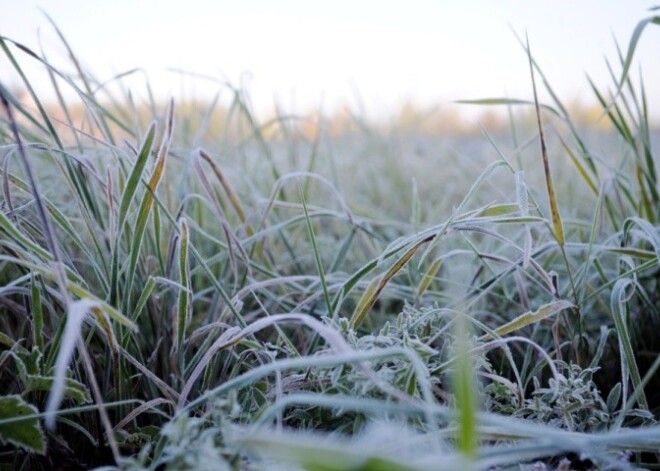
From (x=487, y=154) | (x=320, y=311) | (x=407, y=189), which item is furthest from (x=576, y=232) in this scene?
(x=487, y=154)

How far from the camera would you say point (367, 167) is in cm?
214

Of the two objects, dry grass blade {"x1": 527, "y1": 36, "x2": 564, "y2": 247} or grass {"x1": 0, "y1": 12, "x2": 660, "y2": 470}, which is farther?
dry grass blade {"x1": 527, "y1": 36, "x2": 564, "y2": 247}

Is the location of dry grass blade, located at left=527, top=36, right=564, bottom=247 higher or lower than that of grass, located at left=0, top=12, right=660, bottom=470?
higher

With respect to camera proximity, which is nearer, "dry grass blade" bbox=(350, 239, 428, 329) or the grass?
the grass

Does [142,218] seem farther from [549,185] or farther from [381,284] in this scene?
[549,185]

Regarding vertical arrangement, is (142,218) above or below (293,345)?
above

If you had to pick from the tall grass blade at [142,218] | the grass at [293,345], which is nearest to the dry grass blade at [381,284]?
the grass at [293,345]

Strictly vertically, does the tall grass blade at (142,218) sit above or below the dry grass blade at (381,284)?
above

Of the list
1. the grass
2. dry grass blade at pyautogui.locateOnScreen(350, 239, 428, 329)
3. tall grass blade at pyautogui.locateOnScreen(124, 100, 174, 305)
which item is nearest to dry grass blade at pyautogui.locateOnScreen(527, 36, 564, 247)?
the grass

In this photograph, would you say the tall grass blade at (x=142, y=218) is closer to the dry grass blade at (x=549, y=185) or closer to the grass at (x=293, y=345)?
the grass at (x=293, y=345)

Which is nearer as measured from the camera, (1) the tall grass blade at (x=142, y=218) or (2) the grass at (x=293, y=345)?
(2) the grass at (x=293, y=345)

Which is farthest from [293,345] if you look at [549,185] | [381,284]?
[549,185]

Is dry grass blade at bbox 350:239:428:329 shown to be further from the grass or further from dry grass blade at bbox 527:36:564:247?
dry grass blade at bbox 527:36:564:247

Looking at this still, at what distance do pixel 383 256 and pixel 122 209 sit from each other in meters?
0.31
